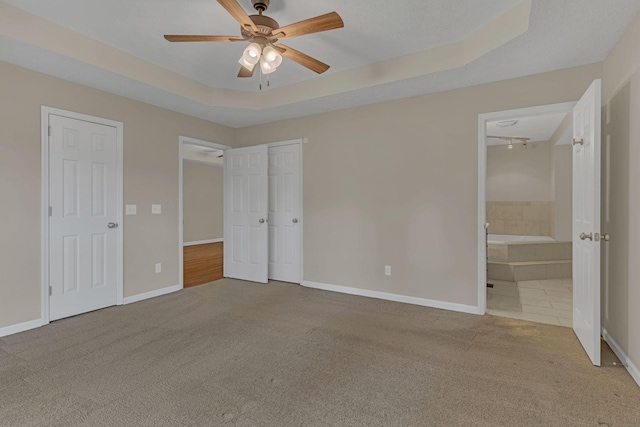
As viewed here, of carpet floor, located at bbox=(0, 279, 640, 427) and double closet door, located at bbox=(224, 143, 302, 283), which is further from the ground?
double closet door, located at bbox=(224, 143, 302, 283)

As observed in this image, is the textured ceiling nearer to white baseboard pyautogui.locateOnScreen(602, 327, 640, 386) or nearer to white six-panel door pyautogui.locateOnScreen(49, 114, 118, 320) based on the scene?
white six-panel door pyautogui.locateOnScreen(49, 114, 118, 320)

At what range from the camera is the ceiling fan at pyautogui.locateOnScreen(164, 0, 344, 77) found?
206cm

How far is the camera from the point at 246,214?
5.01 metres

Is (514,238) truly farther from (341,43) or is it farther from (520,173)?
(341,43)

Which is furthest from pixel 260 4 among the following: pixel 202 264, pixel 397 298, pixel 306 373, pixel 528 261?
pixel 528 261

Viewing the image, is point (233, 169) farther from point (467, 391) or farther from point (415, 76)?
point (467, 391)

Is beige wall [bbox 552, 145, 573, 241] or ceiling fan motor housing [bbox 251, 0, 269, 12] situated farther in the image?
beige wall [bbox 552, 145, 573, 241]

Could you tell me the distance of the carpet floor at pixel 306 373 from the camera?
1809 mm

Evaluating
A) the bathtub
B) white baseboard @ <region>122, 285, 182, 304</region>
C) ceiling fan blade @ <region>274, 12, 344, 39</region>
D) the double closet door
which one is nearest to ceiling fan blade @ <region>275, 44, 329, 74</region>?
ceiling fan blade @ <region>274, 12, 344, 39</region>

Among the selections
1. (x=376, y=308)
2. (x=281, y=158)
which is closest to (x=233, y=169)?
(x=281, y=158)

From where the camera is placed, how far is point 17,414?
1.81 meters

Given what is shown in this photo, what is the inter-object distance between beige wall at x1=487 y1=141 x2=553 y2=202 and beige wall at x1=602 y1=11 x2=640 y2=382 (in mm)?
4300

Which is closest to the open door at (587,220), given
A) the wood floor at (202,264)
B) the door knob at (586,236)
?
the door knob at (586,236)

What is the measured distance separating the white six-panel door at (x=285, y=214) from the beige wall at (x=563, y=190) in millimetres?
4958
